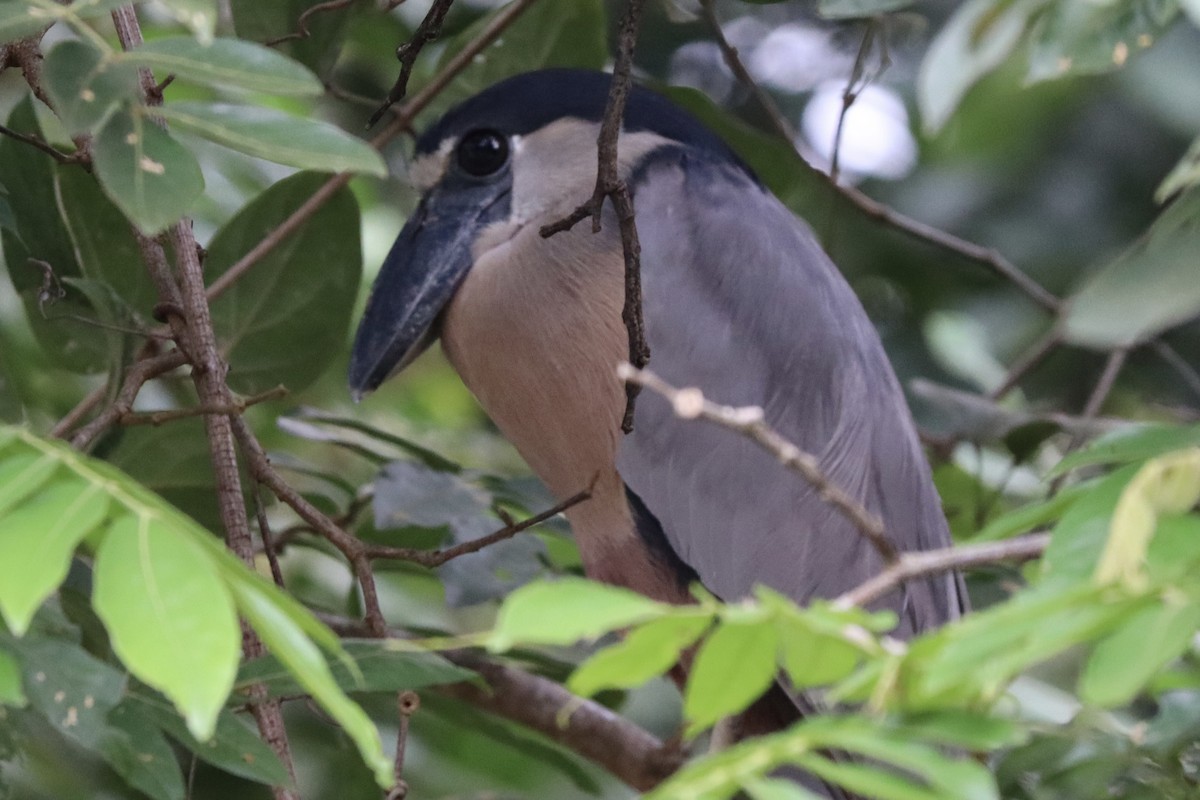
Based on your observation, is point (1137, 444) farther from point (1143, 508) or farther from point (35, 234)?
point (35, 234)

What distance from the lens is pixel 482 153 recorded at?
71.6 inches

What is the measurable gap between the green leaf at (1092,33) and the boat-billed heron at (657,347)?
1.95ft

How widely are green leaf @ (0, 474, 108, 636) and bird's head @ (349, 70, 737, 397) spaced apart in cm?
104

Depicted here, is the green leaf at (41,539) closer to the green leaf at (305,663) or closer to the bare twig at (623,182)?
the green leaf at (305,663)

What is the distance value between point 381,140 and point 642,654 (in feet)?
4.04

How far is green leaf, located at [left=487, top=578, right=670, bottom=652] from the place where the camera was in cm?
60

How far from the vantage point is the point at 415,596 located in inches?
96.5

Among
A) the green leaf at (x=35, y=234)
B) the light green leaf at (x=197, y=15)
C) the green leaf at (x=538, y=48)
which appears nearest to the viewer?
the light green leaf at (x=197, y=15)

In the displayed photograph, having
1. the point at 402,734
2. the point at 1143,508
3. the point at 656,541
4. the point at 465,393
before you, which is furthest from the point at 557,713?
the point at 465,393

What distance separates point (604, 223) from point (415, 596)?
95 centimetres

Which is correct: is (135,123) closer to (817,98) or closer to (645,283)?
(645,283)

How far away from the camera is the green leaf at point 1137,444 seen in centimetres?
89

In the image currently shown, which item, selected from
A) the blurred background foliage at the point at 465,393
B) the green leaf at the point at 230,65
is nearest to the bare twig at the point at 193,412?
the blurred background foliage at the point at 465,393

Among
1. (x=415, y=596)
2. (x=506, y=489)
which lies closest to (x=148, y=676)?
(x=506, y=489)
